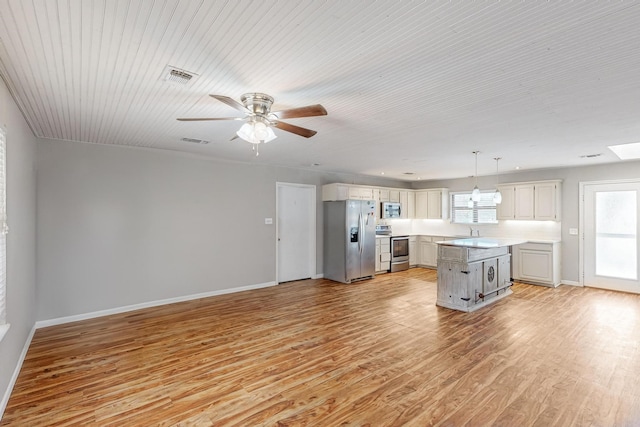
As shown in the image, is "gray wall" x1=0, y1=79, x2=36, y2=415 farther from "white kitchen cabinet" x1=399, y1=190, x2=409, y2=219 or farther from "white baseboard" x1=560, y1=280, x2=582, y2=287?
"white baseboard" x1=560, y1=280, x2=582, y2=287

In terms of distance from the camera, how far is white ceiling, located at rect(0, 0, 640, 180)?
161 centimetres

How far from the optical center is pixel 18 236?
294cm

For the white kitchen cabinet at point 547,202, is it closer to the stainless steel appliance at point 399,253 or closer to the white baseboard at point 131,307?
the stainless steel appliance at point 399,253

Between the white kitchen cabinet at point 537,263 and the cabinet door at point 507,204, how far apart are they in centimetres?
79

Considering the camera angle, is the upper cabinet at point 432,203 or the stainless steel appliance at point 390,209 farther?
the upper cabinet at point 432,203

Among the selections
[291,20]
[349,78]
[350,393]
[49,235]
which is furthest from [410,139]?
[49,235]

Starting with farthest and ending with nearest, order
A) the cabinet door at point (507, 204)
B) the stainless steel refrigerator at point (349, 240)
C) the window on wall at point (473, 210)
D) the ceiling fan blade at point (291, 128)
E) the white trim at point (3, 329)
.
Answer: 1. the window on wall at point (473, 210)
2. the cabinet door at point (507, 204)
3. the stainless steel refrigerator at point (349, 240)
4. the ceiling fan blade at point (291, 128)
5. the white trim at point (3, 329)

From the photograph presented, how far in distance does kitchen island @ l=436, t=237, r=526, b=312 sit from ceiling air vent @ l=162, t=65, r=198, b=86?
4269 millimetres

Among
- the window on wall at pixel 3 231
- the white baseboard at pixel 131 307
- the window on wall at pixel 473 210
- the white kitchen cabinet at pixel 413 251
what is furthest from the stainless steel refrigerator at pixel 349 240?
the window on wall at pixel 3 231

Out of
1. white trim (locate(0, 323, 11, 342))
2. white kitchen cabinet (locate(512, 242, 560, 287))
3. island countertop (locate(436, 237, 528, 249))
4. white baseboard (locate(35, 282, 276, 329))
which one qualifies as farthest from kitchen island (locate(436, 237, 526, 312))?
white trim (locate(0, 323, 11, 342))

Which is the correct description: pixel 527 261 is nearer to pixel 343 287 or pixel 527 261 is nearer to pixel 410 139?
pixel 343 287

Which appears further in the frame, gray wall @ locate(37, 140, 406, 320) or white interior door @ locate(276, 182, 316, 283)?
white interior door @ locate(276, 182, 316, 283)

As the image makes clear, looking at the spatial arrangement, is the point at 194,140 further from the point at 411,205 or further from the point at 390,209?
the point at 411,205

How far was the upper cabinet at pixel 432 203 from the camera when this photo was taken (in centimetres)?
835
